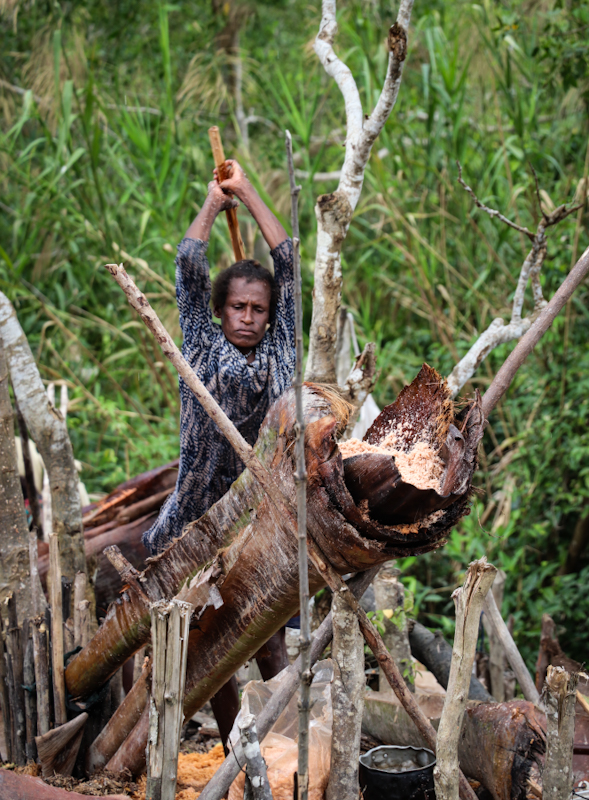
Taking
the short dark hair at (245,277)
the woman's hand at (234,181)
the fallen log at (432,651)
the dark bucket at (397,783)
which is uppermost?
the woman's hand at (234,181)

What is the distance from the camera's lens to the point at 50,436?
246cm

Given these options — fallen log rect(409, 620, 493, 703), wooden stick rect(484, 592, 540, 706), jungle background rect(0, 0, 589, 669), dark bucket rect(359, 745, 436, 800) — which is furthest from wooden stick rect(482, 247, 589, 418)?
jungle background rect(0, 0, 589, 669)

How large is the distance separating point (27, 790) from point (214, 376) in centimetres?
109

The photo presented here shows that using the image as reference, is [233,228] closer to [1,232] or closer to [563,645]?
[563,645]

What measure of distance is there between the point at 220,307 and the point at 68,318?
10.4ft

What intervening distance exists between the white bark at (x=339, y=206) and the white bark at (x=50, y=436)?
3.06 feet

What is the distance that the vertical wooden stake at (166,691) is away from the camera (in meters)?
1.40

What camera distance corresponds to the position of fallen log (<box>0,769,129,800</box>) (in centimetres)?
153

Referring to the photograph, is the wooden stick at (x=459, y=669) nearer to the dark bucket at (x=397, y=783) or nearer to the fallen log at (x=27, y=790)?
the dark bucket at (x=397, y=783)

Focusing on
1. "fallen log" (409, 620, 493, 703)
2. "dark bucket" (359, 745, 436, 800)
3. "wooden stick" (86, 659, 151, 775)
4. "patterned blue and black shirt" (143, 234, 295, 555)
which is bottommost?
"fallen log" (409, 620, 493, 703)

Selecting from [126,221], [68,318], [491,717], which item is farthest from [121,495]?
[126,221]

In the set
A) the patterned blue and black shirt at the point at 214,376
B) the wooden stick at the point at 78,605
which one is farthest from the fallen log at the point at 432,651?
the wooden stick at the point at 78,605

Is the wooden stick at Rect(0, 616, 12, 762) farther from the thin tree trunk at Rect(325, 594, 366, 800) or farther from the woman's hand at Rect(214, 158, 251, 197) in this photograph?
the woman's hand at Rect(214, 158, 251, 197)

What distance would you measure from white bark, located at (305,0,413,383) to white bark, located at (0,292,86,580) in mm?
934
